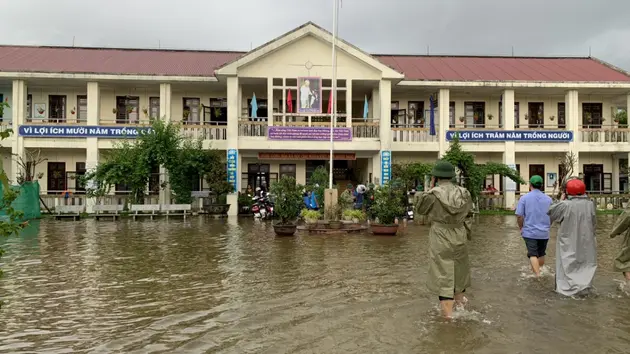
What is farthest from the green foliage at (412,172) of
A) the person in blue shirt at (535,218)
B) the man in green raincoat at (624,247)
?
the man in green raincoat at (624,247)

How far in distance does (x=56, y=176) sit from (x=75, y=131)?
325cm

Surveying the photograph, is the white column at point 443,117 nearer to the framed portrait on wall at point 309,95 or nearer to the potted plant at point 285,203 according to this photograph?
the framed portrait on wall at point 309,95

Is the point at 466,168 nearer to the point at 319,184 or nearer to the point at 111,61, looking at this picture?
the point at 319,184

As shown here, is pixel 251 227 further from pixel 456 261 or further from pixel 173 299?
pixel 456 261

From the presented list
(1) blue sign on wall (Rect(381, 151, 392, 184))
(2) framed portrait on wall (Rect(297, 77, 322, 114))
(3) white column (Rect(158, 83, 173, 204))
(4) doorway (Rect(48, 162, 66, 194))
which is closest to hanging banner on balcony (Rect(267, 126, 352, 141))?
(2) framed portrait on wall (Rect(297, 77, 322, 114))

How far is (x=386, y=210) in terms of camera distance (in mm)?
14773

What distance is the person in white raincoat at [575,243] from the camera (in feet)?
21.6

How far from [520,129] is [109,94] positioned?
905 inches

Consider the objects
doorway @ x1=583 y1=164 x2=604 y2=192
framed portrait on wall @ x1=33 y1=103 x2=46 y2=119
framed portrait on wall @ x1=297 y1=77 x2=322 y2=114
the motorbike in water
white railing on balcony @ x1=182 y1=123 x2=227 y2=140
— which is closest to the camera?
the motorbike in water

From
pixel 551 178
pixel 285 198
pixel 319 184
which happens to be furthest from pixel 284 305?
pixel 551 178

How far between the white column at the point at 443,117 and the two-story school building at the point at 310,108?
78 mm

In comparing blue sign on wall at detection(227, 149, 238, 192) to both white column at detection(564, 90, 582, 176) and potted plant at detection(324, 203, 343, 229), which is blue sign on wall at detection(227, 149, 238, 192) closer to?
potted plant at detection(324, 203, 343, 229)

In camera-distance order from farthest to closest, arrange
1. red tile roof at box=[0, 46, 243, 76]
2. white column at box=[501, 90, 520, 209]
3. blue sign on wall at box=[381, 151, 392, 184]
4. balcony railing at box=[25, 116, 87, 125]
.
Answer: white column at box=[501, 90, 520, 209], balcony railing at box=[25, 116, 87, 125], red tile roof at box=[0, 46, 243, 76], blue sign on wall at box=[381, 151, 392, 184]

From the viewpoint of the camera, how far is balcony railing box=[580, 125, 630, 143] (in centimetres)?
2694
